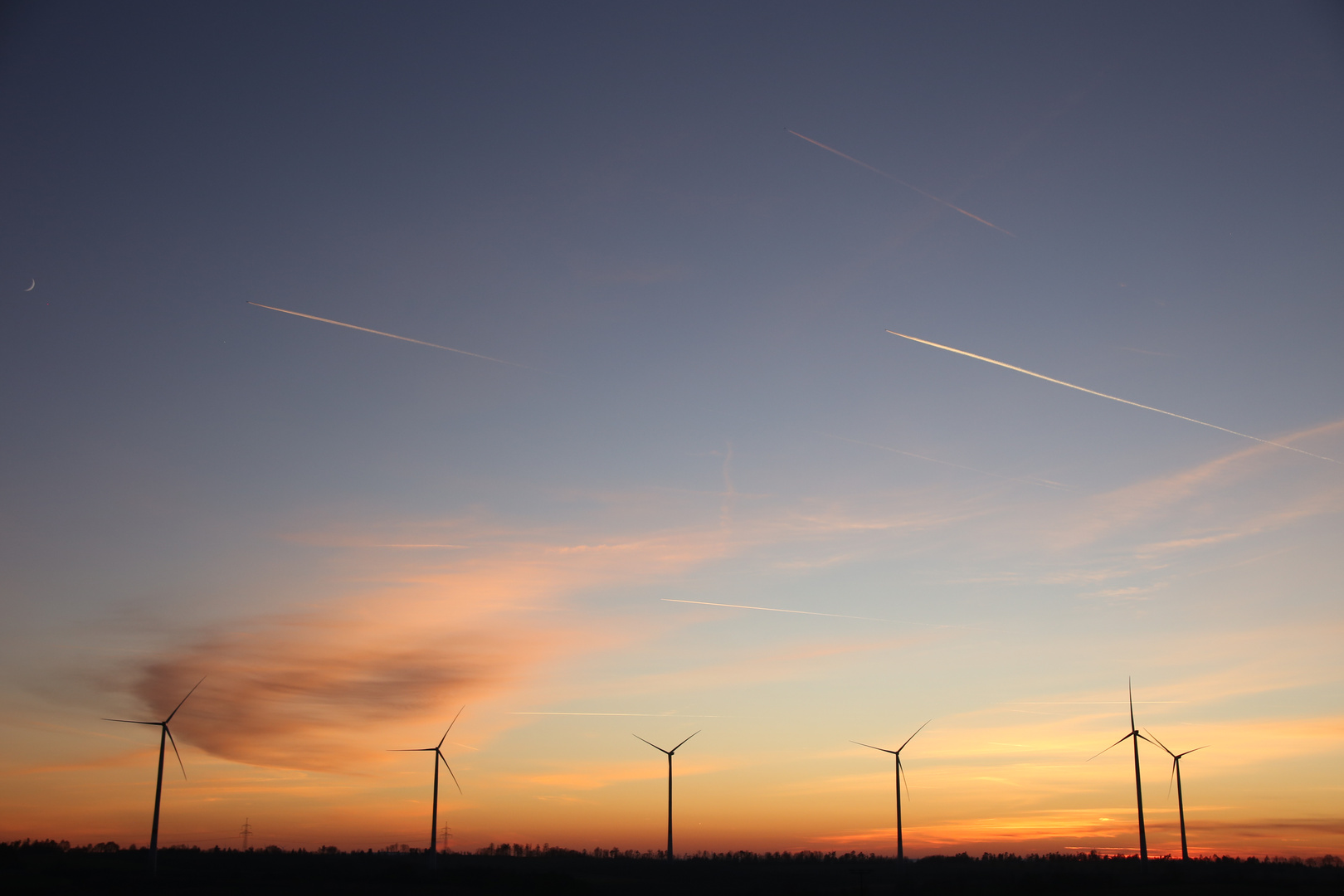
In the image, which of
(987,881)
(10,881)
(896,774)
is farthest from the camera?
(896,774)

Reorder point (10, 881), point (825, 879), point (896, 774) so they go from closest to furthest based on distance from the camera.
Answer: point (10, 881) → point (896, 774) → point (825, 879)

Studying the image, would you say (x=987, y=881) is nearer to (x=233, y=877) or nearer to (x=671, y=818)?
(x=671, y=818)

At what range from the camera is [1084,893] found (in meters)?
95.8

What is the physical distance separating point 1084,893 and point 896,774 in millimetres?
34232

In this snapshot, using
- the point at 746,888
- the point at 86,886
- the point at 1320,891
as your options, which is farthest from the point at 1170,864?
the point at 86,886

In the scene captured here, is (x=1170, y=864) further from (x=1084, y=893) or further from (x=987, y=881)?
(x=1084, y=893)

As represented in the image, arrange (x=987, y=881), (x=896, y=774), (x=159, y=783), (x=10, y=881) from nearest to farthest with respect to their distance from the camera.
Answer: (x=10, y=881)
(x=159, y=783)
(x=987, y=881)
(x=896, y=774)

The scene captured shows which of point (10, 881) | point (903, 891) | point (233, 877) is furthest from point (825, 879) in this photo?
point (10, 881)

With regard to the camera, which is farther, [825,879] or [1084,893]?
[825,879]

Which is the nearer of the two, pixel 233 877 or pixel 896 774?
pixel 233 877

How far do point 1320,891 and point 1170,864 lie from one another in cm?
7072

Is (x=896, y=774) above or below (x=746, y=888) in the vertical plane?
above

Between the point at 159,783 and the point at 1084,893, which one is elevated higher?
the point at 159,783

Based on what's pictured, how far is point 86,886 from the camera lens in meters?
95.9
